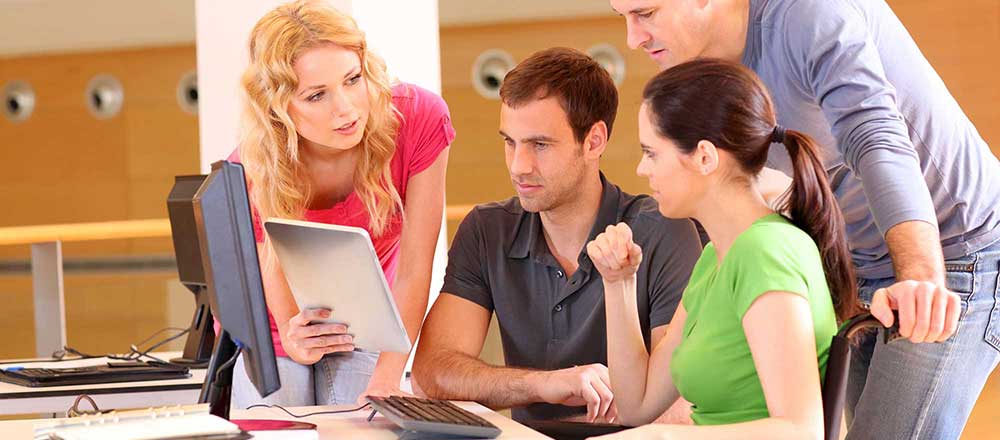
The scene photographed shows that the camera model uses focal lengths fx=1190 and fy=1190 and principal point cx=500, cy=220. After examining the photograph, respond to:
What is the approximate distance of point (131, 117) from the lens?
28.8ft

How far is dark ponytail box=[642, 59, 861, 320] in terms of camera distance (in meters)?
1.52

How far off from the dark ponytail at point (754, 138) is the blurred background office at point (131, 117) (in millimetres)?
5857

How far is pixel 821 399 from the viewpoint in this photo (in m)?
1.41

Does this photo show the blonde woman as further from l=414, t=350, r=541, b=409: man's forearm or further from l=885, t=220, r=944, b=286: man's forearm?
l=885, t=220, r=944, b=286: man's forearm

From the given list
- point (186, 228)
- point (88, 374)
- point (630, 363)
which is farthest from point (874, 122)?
point (88, 374)

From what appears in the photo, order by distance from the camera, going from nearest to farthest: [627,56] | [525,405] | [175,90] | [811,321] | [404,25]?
[811,321]
[525,405]
[404,25]
[627,56]
[175,90]

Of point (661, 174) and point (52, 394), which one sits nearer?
point (661, 174)

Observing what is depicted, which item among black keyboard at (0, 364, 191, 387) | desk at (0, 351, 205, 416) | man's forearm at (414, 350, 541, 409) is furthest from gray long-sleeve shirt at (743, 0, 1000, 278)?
black keyboard at (0, 364, 191, 387)

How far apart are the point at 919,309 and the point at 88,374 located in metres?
A: 1.68

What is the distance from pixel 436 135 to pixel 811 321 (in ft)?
3.40

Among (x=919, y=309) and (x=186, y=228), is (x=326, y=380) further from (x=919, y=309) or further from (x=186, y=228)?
(x=919, y=309)

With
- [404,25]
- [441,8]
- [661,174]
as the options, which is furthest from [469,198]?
[661,174]

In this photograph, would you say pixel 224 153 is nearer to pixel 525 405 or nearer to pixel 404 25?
pixel 404 25

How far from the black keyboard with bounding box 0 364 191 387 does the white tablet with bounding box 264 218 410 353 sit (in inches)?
33.9
